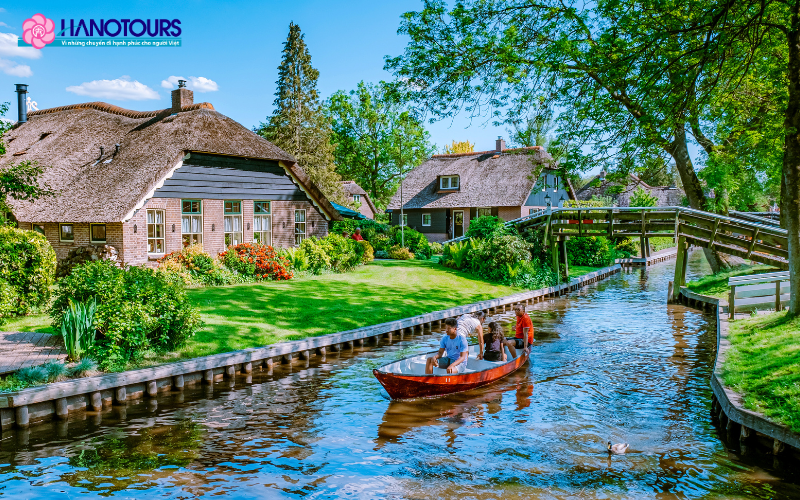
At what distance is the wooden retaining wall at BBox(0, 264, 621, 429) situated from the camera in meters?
9.88

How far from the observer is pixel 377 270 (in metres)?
27.0

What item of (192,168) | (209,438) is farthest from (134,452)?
(192,168)

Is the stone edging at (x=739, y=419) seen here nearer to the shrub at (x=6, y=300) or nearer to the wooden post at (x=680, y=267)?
the wooden post at (x=680, y=267)

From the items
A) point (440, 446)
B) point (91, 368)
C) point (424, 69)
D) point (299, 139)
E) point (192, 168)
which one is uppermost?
point (299, 139)

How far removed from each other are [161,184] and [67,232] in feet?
14.7

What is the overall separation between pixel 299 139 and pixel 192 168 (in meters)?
27.3

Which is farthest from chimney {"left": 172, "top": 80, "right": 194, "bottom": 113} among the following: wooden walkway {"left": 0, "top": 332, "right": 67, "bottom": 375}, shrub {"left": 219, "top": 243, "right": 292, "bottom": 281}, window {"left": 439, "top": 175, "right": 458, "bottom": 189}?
window {"left": 439, "top": 175, "right": 458, "bottom": 189}

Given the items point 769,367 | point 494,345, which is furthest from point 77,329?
point 769,367

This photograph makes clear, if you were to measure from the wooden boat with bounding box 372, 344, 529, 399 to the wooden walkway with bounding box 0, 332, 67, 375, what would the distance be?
692 cm

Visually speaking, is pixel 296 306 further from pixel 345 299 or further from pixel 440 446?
pixel 440 446

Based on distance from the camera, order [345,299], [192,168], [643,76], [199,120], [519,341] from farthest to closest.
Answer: [199,120] → [192,168] → [345,299] → [519,341] → [643,76]

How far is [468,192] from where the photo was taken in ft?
153

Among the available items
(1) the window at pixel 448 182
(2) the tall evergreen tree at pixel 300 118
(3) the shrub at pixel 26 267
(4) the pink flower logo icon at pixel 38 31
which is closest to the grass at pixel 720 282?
(3) the shrub at pixel 26 267

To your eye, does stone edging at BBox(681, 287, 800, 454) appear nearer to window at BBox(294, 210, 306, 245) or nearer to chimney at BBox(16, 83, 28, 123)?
window at BBox(294, 210, 306, 245)
